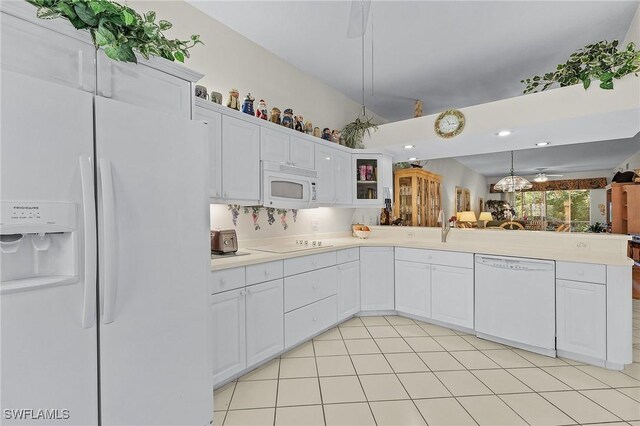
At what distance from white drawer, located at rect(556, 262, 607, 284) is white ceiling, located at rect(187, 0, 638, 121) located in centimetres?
215

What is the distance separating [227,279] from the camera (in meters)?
1.97

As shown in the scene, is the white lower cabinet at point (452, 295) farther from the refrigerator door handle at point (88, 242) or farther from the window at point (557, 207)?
the window at point (557, 207)

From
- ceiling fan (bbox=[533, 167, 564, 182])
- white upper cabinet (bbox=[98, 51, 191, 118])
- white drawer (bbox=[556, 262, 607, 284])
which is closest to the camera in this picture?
white upper cabinet (bbox=[98, 51, 191, 118])

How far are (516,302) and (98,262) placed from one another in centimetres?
305

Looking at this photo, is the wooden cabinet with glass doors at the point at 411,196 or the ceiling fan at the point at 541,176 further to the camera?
the ceiling fan at the point at 541,176

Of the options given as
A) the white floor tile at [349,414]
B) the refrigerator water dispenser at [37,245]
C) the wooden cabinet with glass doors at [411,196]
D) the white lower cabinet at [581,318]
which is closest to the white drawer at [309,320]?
the white floor tile at [349,414]

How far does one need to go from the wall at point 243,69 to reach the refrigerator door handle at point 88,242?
1.85 meters

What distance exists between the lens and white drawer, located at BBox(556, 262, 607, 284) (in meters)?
2.23

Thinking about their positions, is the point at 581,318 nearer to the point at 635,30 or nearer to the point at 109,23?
the point at 635,30

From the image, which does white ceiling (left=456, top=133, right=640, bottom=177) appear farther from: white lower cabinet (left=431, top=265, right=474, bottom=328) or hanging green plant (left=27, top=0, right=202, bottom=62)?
hanging green plant (left=27, top=0, right=202, bottom=62)

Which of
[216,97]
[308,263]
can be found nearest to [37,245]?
[216,97]

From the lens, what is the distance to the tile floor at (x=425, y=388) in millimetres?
1725

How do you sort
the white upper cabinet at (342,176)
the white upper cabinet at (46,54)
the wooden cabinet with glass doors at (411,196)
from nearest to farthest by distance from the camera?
the white upper cabinet at (46,54) < the white upper cabinet at (342,176) < the wooden cabinet with glass doors at (411,196)

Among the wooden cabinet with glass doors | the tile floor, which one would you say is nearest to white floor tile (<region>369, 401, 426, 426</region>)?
the tile floor
